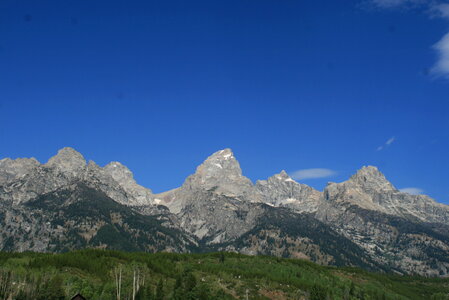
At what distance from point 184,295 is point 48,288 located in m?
49.8

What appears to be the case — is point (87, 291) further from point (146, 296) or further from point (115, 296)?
point (146, 296)

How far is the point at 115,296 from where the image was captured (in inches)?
7721

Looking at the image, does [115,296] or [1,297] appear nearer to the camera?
[1,297]

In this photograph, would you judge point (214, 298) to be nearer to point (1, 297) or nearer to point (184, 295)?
Result: point (184, 295)

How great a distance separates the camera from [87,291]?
198750mm

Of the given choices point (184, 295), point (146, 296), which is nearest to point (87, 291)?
point (146, 296)

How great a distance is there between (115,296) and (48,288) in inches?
992

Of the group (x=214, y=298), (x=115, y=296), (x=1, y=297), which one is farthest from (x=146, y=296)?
(x=1, y=297)

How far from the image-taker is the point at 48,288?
186250 mm

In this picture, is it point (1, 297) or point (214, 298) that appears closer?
point (1, 297)

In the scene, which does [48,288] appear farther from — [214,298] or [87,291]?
[214,298]

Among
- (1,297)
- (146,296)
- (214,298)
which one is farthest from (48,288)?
(214,298)

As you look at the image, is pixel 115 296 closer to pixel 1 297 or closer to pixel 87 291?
pixel 87 291

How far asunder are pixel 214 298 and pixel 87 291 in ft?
163
